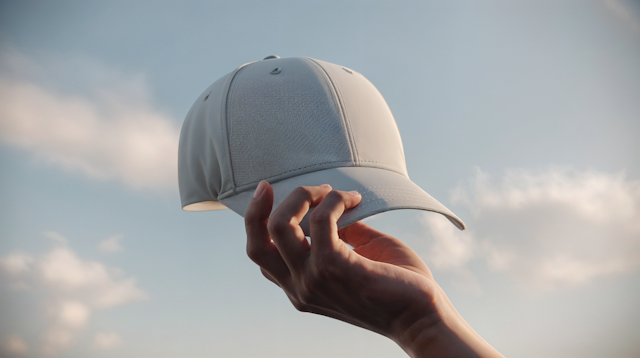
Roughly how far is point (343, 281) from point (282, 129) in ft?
2.22

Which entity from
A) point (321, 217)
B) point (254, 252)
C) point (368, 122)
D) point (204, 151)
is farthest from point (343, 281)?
point (204, 151)

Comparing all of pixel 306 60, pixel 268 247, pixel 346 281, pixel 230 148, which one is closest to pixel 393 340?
pixel 346 281

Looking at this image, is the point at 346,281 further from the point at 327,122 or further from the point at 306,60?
the point at 306,60

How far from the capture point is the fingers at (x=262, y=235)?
1014mm

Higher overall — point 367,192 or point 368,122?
point 368,122

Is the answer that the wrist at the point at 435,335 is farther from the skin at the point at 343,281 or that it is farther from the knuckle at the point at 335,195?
the knuckle at the point at 335,195

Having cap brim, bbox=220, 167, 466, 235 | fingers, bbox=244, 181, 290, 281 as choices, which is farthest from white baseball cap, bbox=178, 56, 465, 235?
fingers, bbox=244, 181, 290, 281

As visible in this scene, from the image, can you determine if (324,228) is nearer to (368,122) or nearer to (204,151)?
(368,122)

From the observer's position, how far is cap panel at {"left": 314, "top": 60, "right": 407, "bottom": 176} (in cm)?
146

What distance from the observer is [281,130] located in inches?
55.3

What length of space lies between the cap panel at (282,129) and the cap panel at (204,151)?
0.21 ft

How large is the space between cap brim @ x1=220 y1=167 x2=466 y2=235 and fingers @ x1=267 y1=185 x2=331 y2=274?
187 mm

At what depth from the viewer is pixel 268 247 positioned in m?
1.05

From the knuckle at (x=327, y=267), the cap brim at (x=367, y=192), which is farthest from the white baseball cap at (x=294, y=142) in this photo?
the knuckle at (x=327, y=267)
